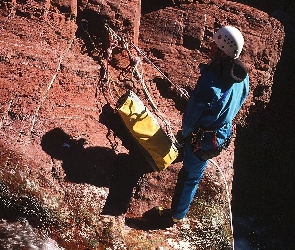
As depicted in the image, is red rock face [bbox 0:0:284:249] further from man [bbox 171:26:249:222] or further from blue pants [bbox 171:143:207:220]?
man [bbox 171:26:249:222]

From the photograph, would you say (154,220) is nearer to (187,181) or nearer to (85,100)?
(187,181)

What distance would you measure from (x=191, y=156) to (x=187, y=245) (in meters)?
1.28

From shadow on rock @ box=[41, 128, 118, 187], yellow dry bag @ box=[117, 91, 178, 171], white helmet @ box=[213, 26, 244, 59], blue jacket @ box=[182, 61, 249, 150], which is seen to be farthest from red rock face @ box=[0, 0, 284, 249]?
white helmet @ box=[213, 26, 244, 59]

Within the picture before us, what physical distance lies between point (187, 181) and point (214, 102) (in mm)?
1247

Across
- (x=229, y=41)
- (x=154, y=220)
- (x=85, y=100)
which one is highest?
(x=229, y=41)

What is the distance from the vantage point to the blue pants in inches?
174

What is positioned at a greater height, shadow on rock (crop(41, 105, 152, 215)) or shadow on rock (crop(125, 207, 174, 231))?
shadow on rock (crop(41, 105, 152, 215))

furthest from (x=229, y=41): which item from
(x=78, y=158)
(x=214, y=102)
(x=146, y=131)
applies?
(x=78, y=158)

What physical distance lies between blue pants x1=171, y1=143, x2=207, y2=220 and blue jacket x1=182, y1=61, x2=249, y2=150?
0.27m

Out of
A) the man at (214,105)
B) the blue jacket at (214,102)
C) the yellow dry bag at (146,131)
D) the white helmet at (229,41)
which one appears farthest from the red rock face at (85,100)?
the white helmet at (229,41)

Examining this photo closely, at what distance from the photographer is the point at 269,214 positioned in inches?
303

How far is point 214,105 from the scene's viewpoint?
12.4 feet

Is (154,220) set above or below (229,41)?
below

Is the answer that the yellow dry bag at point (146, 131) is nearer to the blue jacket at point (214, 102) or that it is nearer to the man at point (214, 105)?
the man at point (214, 105)
